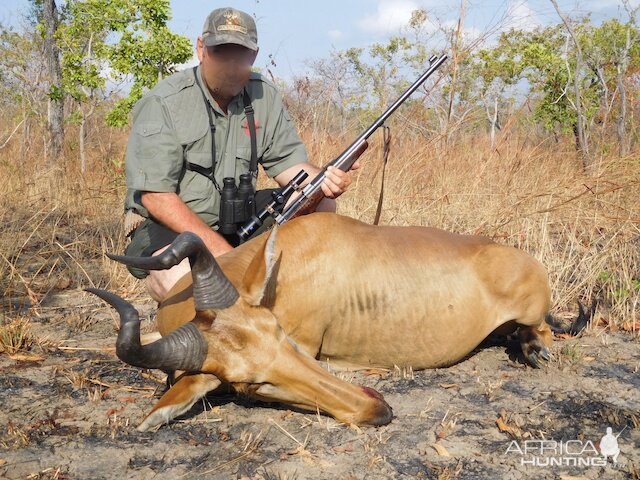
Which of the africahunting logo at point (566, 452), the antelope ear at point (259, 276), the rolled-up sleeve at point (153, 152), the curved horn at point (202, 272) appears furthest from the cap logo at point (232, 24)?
the africahunting logo at point (566, 452)

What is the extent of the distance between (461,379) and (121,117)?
694cm

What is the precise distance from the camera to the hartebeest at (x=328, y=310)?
2.96m

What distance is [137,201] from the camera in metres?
4.93

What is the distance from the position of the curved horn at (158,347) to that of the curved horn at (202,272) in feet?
0.43

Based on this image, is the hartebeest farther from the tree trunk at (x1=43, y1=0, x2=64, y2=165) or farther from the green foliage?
the tree trunk at (x1=43, y1=0, x2=64, y2=165)

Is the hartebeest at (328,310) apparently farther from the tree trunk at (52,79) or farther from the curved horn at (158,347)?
the tree trunk at (52,79)

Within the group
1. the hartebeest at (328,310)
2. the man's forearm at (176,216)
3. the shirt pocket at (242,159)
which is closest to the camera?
the hartebeest at (328,310)

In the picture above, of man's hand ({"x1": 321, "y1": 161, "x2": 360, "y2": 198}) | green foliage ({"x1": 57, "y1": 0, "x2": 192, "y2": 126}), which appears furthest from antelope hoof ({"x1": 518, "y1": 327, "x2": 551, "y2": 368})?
green foliage ({"x1": 57, "y1": 0, "x2": 192, "y2": 126})

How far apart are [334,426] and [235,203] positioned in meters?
1.99

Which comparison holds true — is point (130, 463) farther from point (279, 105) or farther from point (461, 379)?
point (279, 105)

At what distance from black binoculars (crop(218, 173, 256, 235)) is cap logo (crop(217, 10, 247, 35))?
96cm

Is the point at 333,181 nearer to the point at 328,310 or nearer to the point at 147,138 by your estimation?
the point at 328,310

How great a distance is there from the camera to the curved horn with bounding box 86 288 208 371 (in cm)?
269

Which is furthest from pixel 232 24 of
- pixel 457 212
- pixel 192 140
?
pixel 457 212
